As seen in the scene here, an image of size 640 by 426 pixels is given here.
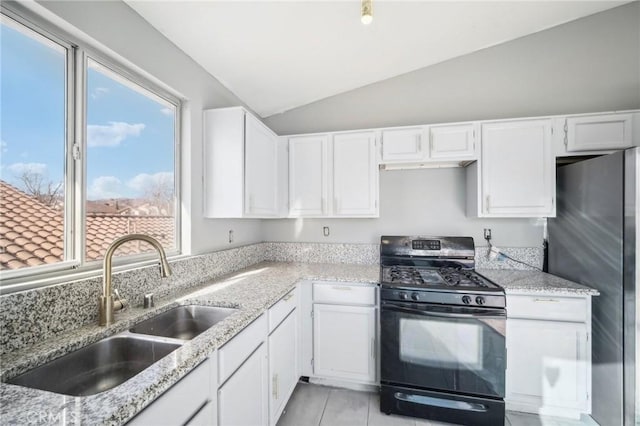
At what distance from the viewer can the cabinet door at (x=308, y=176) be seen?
2.62 meters

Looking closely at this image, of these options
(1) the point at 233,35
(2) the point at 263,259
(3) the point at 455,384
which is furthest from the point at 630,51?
(2) the point at 263,259

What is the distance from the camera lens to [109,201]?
58.2 inches

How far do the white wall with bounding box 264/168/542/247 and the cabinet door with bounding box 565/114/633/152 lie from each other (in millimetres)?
696

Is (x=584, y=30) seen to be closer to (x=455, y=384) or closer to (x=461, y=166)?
(x=461, y=166)

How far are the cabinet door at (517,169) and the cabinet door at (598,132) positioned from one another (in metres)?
0.16

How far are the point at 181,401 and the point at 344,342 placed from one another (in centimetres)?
148

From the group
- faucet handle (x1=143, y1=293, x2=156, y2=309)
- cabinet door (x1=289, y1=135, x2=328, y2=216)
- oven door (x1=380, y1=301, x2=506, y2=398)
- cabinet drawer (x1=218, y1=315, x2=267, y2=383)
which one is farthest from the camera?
cabinet door (x1=289, y1=135, x2=328, y2=216)

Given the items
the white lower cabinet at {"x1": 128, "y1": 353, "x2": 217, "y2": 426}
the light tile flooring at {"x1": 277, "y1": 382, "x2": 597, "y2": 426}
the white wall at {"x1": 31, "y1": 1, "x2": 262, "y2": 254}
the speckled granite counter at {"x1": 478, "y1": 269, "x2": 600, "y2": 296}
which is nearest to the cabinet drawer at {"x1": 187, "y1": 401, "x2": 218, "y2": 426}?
the white lower cabinet at {"x1": 128, "y1": 353, "x2": 217, "y2": 426}

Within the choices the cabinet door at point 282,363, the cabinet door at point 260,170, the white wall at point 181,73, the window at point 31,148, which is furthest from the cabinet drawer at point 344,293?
the window at point 31,148

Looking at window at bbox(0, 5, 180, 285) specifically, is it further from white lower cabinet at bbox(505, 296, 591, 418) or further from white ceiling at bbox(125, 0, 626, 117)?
white lower cabinet at bbox(505, 296, 591, 418)

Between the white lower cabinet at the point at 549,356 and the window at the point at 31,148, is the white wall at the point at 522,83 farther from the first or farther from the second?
the window at the point at 31,148

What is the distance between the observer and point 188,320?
1553 millimetres

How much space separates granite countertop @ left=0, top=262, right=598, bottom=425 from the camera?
2.26 ft

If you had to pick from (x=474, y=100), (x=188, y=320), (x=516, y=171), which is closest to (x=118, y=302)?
(x=188, y=320)
